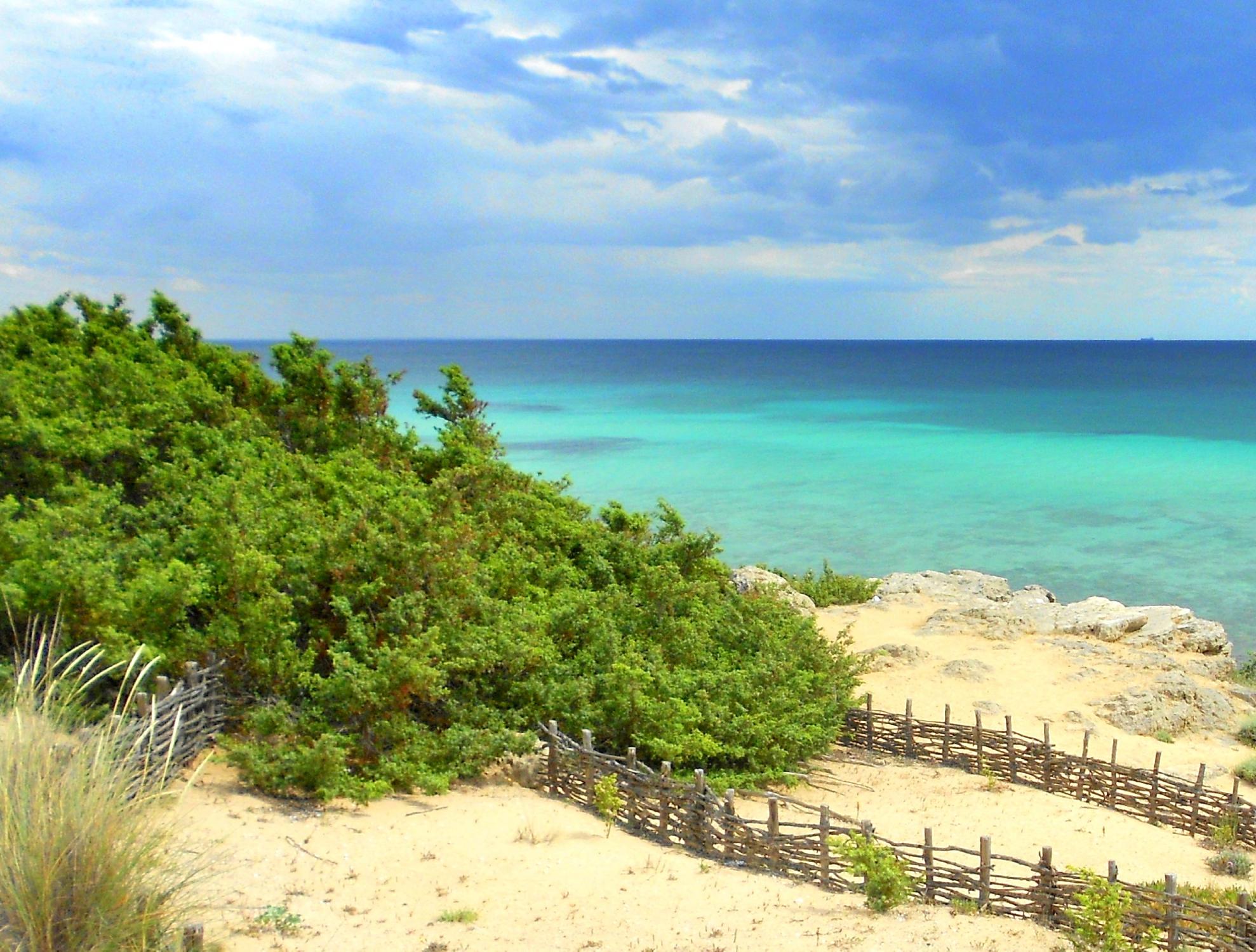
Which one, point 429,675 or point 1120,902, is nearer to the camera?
point 1120,902

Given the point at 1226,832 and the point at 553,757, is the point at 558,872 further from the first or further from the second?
the point at 1226,832

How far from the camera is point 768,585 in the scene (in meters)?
17.6

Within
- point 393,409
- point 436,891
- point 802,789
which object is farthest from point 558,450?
point 436,891

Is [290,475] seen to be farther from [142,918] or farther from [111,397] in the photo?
[142,918]

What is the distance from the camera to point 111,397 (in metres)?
13.0

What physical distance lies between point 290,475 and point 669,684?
229 inches

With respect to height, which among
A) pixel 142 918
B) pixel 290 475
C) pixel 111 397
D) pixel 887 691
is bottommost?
pixel 887 691

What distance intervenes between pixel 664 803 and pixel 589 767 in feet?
3.04

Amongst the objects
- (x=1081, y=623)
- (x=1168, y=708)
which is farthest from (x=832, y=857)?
(x=1081, y=623)

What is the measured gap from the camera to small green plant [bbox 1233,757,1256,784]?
470 inches

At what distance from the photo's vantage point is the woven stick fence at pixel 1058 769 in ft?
34.1

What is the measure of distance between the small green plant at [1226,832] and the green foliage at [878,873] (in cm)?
495

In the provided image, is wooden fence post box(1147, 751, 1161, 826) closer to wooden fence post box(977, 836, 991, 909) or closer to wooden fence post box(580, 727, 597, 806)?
wooden fence post box(977, 836, 991, 909)

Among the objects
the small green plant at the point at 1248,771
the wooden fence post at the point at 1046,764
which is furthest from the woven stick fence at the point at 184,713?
the small green plant at the point at 1248,771
